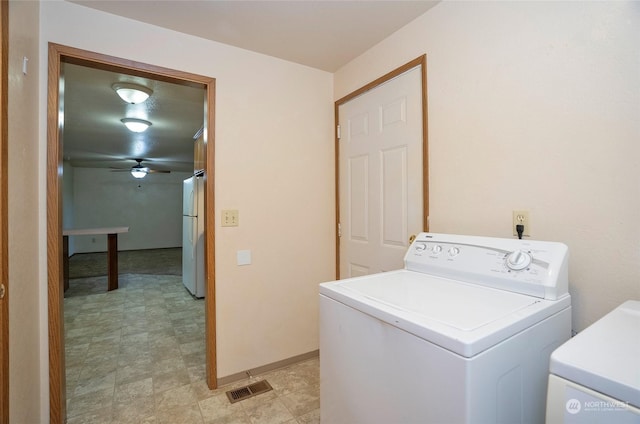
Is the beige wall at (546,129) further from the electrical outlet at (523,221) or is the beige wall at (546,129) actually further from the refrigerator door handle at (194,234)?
the refrigerator door handle at (194,234)

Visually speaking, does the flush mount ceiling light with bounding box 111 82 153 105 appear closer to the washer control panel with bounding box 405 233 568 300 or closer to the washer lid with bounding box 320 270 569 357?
the washer lid with bounding box 320 270 569 357

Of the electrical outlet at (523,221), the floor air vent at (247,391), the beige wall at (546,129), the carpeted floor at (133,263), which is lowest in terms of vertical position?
the floor air vent at (247,391)

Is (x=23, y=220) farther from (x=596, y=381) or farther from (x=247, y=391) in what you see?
(x=596, y=381)

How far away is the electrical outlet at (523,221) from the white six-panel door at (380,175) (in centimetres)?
51

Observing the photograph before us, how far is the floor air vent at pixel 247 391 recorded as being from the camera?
1919 mm

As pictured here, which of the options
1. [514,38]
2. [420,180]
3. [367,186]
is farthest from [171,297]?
[514,38]

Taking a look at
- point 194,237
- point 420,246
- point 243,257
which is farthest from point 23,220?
point 194,237

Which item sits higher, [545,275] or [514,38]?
[514,38]

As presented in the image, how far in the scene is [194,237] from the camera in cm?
386

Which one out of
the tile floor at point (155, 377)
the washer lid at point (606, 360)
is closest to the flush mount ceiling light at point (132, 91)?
the tile floor at point (155, 377)

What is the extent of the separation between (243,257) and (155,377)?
1.08 meters

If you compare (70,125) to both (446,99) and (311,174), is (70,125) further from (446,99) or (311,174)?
(446,99)

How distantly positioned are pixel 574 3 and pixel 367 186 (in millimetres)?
1346

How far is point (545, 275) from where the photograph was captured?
3.43 feet
